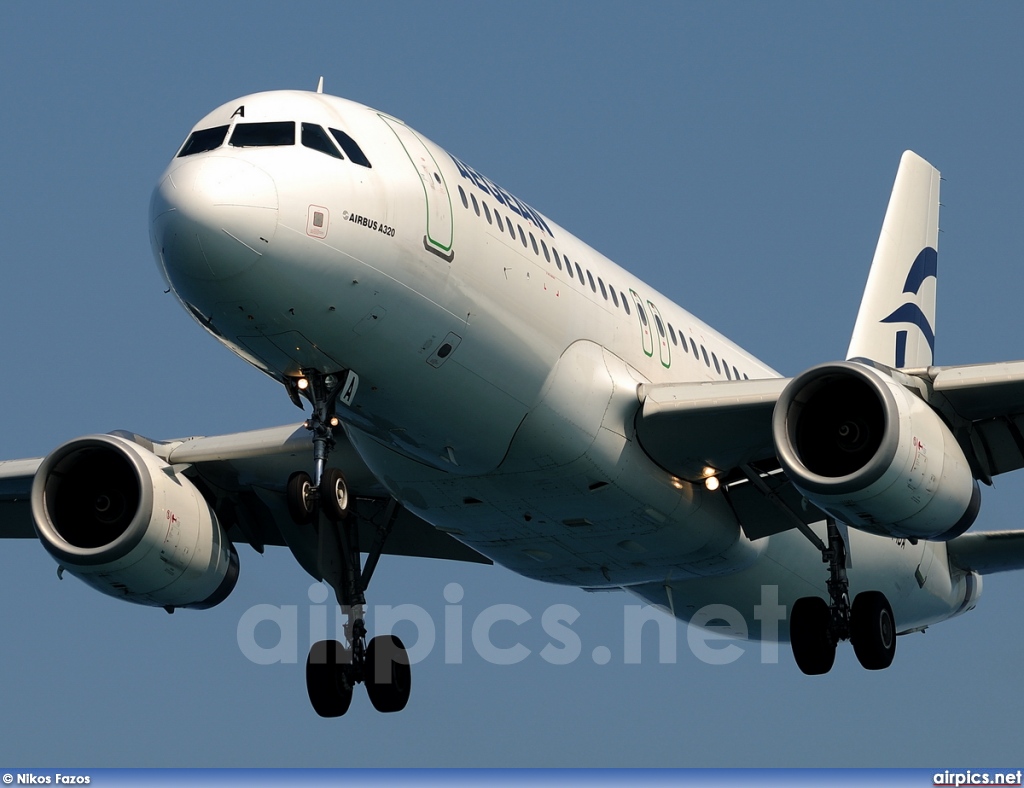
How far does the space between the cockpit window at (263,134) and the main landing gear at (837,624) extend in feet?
36.5

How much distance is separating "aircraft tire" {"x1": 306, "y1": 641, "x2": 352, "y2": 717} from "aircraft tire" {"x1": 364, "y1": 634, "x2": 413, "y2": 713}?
42 cm

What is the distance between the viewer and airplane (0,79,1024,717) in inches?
890

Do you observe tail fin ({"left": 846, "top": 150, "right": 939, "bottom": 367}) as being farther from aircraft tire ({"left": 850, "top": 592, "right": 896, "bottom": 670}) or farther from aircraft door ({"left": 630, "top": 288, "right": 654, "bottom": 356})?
aircraft door ({"left": 630, "top": 288, "right": 654, "bottom": 356})

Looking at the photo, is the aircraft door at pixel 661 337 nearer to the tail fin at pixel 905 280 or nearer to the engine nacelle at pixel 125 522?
the engine nacelle at pixel 125 522

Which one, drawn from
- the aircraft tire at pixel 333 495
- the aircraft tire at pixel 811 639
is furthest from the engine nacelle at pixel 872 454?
the aircraft tire at pixel 333 495

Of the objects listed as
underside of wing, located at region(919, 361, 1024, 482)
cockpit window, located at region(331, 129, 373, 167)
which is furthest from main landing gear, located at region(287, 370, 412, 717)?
underside of wing, located at region(919, 361, 1024, 482)

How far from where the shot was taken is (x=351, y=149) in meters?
23.2

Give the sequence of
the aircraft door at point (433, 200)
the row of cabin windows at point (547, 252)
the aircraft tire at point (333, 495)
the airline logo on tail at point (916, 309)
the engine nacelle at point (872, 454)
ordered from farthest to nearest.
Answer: the airline logo on tail at point (916, 309), the row of cabin windows at point (547, 252), the engine nacelle at point (872, 454), the aircraft door at point (433, 200), the aircraft tire at point (333, 495)

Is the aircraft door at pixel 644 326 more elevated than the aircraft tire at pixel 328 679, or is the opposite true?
the aircraft door at pixel 644 326

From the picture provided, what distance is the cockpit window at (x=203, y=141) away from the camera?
22748mm

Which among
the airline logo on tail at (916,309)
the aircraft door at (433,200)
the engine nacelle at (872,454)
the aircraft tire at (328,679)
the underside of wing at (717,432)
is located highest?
the airline logo on tail at (916,309)

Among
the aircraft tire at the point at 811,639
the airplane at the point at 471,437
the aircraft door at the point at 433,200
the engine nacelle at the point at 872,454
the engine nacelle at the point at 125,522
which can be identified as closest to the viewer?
the airplane at the point at 471,437

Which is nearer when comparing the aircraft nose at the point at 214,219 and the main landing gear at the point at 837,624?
the aircraft nose at the point at 214,219

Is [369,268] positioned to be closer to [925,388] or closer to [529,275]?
[529,275]
